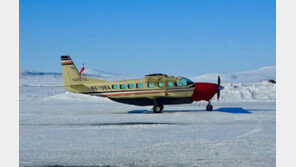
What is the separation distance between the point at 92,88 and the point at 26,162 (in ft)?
46.1

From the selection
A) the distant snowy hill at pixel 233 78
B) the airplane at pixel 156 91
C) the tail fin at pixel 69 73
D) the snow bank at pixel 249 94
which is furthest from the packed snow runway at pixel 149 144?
the distant snowy hill at pixel 233 78

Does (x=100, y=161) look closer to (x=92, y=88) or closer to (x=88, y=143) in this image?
(x=88, y=143)

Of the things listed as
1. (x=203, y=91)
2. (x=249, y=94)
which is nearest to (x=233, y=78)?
(x=249, y=94)

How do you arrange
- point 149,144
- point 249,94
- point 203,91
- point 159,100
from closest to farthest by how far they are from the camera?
1. point 149,144
2. point 203,91
3. point 159,100
4. point 249,94

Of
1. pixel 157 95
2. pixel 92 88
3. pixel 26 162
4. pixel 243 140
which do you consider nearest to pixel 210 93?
pixel 157 95

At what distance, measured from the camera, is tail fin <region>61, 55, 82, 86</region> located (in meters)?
22.8

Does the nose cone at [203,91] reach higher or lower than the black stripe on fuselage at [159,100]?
higher

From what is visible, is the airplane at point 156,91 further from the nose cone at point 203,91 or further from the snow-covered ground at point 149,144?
the snow-covered ground at point 149,144

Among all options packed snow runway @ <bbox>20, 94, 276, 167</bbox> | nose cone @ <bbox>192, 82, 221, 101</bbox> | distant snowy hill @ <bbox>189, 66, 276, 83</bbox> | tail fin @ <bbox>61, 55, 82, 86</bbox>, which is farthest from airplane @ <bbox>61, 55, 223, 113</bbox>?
distant snowy hill @ <bbox>189, 66, 276, 83</bbox>

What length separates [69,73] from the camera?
22.9 metres

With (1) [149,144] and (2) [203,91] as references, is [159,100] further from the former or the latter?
(1) [149,144]

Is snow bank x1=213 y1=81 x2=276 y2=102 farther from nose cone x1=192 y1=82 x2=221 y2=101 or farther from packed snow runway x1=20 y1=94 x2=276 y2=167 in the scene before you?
packed snow runway x1=20 y1=94 x2=276 y2=167

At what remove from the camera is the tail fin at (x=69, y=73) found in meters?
22.8
